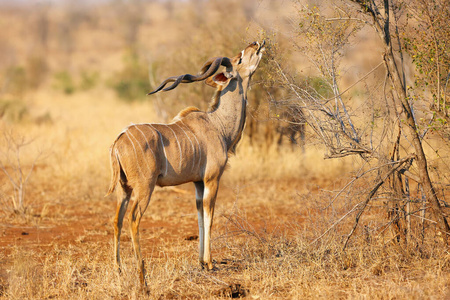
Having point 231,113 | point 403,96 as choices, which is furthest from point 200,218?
point 403,96

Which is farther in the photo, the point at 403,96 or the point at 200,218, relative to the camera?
the point at 200,218

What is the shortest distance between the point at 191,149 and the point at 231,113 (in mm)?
737

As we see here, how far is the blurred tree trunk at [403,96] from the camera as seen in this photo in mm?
5117

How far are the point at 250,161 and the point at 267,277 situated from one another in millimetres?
6118

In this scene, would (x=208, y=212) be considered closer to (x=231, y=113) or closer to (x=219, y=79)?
(x=231, y=113)

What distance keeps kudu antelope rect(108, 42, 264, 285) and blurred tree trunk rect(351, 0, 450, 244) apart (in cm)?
119

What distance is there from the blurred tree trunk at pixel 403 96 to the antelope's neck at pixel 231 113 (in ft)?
4.91

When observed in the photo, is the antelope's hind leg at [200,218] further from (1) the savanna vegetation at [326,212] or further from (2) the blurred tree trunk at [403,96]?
(2) the blurred tree trunk at [403,96]

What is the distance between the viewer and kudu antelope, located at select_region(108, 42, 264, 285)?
4941mm

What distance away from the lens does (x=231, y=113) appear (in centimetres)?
580

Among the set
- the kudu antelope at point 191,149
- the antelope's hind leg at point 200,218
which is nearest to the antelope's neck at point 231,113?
the kudu antelope at point 191,149

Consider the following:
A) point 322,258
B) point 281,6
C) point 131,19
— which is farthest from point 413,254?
point 131,19

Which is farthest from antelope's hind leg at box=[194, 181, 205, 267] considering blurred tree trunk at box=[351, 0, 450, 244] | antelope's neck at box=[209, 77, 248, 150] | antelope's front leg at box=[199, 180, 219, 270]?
blurred tree trunk at box=[351, 0, 450, 244]

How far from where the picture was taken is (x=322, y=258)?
554 cm
